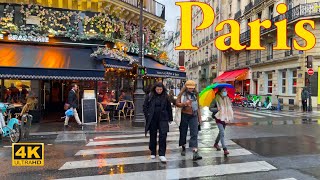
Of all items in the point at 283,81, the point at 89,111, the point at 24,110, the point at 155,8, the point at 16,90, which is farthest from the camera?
the point at 283,81

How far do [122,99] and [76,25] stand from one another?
435 centimetres

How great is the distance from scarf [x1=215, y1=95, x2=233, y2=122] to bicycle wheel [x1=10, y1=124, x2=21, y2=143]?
5.70m

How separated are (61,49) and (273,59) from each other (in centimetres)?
2236

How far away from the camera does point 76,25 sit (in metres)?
15.9

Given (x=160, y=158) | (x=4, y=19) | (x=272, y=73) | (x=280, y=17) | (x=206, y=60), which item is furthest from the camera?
(x=206, y=60)

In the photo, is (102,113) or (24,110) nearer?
(24,110)

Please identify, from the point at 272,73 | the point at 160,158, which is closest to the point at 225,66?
the point at 272,73

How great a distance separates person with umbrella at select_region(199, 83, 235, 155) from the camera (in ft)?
24.8

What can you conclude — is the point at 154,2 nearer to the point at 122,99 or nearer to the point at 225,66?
the point at 122,99

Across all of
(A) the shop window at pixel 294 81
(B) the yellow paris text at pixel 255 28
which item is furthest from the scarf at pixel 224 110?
(A) the shop window at pixel 294 81

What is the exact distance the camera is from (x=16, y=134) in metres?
9.33

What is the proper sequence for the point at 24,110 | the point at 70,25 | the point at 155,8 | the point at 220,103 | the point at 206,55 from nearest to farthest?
the point at 220,103
the point at 24,110
the point at 70,25
the point at 155,8
the point at 206,55

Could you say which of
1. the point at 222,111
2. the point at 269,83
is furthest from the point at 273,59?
the point at 222,111

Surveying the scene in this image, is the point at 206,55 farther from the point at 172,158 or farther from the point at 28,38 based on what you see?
the point at 172,158
